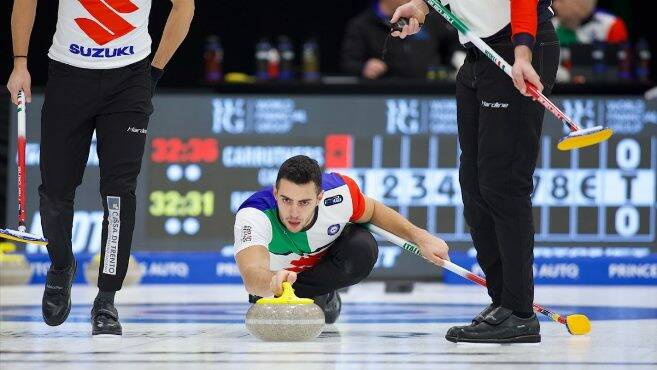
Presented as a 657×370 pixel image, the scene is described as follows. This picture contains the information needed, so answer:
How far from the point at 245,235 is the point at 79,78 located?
867 millimetres

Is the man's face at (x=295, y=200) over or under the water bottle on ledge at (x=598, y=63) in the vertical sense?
under

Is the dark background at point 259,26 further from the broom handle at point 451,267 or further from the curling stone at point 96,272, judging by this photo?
the broom handle at point 451,267

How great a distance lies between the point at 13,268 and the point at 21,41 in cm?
388

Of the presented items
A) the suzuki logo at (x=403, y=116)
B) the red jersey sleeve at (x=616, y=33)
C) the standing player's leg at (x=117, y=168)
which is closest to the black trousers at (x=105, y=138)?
the standing player's leg at (x=117, y=168)

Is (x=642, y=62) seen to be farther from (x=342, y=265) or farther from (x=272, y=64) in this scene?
(x=342, y=265)

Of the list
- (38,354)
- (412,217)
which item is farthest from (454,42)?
(38,354)

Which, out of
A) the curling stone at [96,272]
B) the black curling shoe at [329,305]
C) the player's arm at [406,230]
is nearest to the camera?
the player's arm at [406,230]

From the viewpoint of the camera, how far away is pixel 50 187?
192 inches

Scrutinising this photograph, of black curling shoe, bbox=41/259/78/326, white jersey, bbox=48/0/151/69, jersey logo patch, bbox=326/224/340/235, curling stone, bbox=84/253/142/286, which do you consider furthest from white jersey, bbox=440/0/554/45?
curling stone, bbox=84/253/142/286

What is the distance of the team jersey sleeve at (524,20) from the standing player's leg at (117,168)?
1484mm

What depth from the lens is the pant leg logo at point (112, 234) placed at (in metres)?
4.79

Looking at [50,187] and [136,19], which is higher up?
[136,19]

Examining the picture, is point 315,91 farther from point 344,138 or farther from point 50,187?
point 50,187

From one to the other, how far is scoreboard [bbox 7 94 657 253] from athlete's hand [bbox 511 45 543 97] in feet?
16.6
